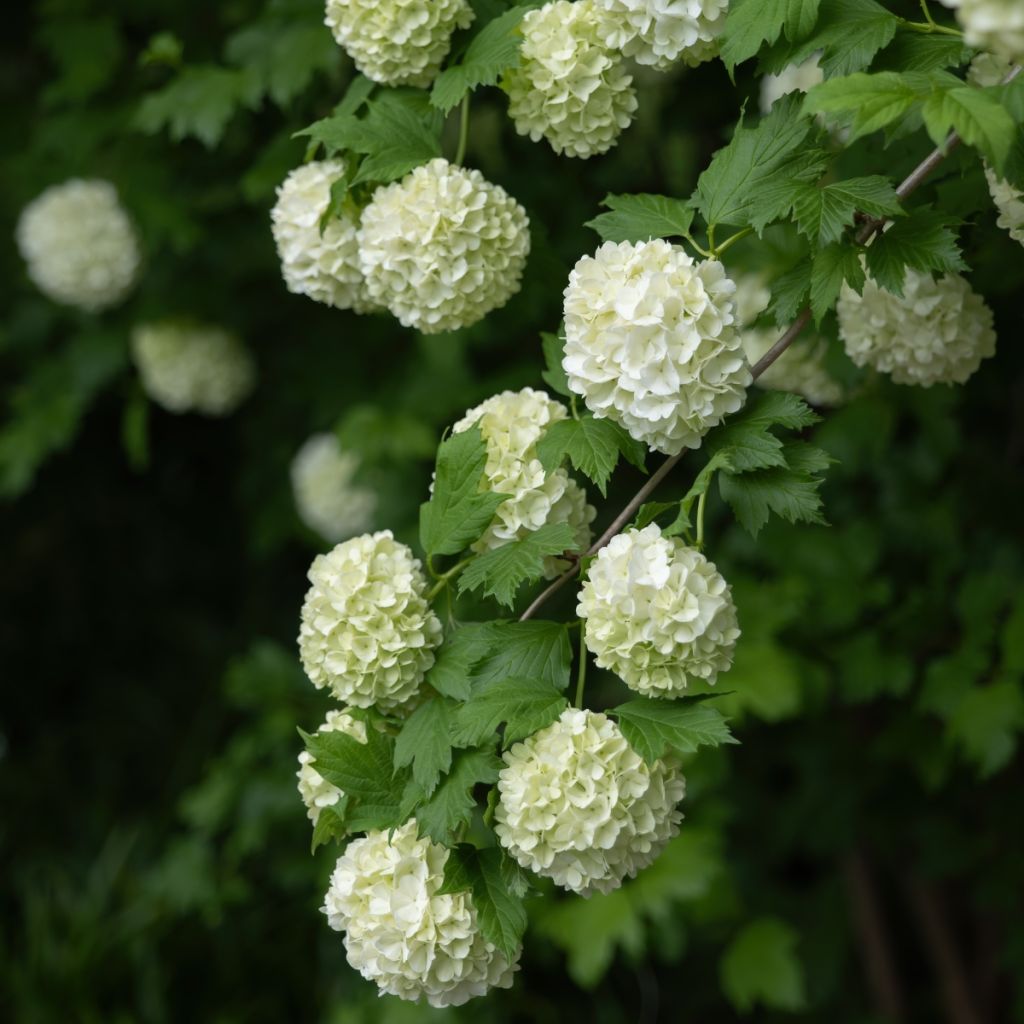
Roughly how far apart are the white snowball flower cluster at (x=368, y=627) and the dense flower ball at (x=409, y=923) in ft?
0.47

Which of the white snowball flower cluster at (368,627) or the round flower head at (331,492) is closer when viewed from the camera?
the white snowball flower cluster at (368,627)

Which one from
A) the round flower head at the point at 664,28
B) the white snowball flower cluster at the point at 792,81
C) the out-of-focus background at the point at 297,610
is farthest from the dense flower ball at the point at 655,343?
the white snowball flower cluster at the point at 792,81

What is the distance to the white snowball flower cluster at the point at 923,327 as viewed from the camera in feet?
4.76

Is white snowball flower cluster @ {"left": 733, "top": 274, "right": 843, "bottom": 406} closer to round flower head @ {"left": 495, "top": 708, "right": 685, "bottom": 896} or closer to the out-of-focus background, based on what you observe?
the out-of-focus background

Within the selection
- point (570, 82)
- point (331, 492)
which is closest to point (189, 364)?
point (331, 492)

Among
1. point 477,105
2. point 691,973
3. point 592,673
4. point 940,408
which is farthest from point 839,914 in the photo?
point 477,105

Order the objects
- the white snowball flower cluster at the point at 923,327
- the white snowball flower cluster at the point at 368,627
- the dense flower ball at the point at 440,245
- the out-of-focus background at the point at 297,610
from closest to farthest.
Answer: the white snowball flower cluster at the point at 368,627, the dense flower ball at the point at 440,245, the white snowball flower cluster at the point at 923,327, the out-of-focus background at the point at 297,610

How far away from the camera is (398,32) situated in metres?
1.36

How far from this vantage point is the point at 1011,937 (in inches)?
109

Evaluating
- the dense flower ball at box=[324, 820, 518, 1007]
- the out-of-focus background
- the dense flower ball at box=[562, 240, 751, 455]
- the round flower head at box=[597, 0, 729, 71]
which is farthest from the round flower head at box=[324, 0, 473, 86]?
the dense flower ball at box=[324, 820, 518, 1007]

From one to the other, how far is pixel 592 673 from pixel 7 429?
154 centimetres

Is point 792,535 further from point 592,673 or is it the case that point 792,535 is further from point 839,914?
point 839,914

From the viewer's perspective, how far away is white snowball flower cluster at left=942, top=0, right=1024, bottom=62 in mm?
853

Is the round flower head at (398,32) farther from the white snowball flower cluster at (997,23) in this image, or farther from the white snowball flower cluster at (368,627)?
the white snowball flower cluster at (997,23)
